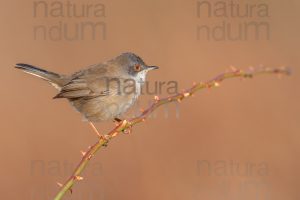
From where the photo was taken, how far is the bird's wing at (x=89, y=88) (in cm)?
539

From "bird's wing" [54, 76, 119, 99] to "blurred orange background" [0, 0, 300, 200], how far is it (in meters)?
1.97

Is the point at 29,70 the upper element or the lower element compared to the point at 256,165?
upper

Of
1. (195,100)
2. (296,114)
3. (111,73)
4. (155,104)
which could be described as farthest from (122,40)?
(155,104)

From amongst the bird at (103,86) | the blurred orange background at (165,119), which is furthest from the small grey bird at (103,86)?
the blurred orange background at (165,119)

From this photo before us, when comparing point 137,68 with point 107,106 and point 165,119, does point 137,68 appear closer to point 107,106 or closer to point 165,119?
point 107,106

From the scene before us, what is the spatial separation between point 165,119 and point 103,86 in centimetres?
347

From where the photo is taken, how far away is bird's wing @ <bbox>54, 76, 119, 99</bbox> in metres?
5.39

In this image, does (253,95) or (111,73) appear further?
(253,95)

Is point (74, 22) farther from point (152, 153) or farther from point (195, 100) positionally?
point (152, 153)

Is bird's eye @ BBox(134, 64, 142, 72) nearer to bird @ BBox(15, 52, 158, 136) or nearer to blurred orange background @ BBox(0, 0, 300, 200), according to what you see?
bird @ BBox(15, 52, 158, 136)

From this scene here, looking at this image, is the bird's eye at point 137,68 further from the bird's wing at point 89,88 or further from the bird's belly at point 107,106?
the bird's belly at point 107,106

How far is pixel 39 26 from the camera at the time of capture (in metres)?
10.3

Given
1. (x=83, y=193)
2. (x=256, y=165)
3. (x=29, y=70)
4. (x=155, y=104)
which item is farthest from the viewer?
(x=256, y=165)

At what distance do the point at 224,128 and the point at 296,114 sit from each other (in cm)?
115
